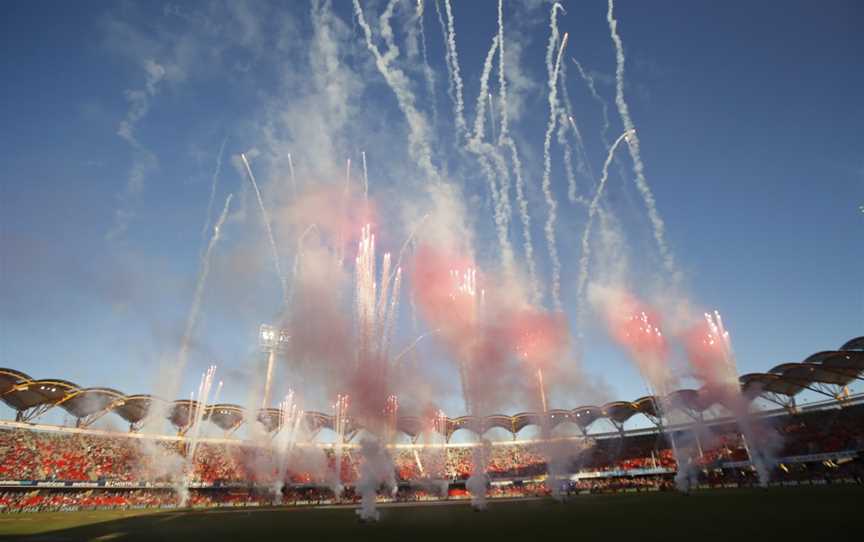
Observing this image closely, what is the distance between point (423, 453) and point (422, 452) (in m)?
0.40

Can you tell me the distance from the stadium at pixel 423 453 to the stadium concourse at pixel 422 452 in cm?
24

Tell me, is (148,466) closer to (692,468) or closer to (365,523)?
(365,523)

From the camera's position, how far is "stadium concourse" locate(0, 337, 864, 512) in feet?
202

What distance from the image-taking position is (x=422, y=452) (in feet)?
327

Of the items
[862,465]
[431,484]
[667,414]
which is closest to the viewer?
[862,465]

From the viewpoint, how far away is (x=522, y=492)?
82000 millimetres

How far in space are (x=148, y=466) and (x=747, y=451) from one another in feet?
310

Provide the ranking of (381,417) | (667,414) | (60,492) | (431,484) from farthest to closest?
(431,484) → (667,414) → (60,492) → (381,417)

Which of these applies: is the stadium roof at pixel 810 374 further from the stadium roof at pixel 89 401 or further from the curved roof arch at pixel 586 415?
the stadium roof at pixel 89 401

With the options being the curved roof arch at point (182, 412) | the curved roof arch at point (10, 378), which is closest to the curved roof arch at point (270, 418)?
the curved roof arch at point (182, 412)

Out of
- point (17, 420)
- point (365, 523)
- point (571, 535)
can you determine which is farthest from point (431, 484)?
point (571, 535)

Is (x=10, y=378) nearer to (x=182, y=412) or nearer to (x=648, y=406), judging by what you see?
(x=182, y=412)

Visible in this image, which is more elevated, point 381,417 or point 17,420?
point 17,420

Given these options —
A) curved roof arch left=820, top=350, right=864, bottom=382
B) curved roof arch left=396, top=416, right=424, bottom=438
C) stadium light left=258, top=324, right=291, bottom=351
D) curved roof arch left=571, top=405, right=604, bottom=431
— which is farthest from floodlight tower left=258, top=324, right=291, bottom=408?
curved roof arch left=820, top=350, right=864, bottom=382
